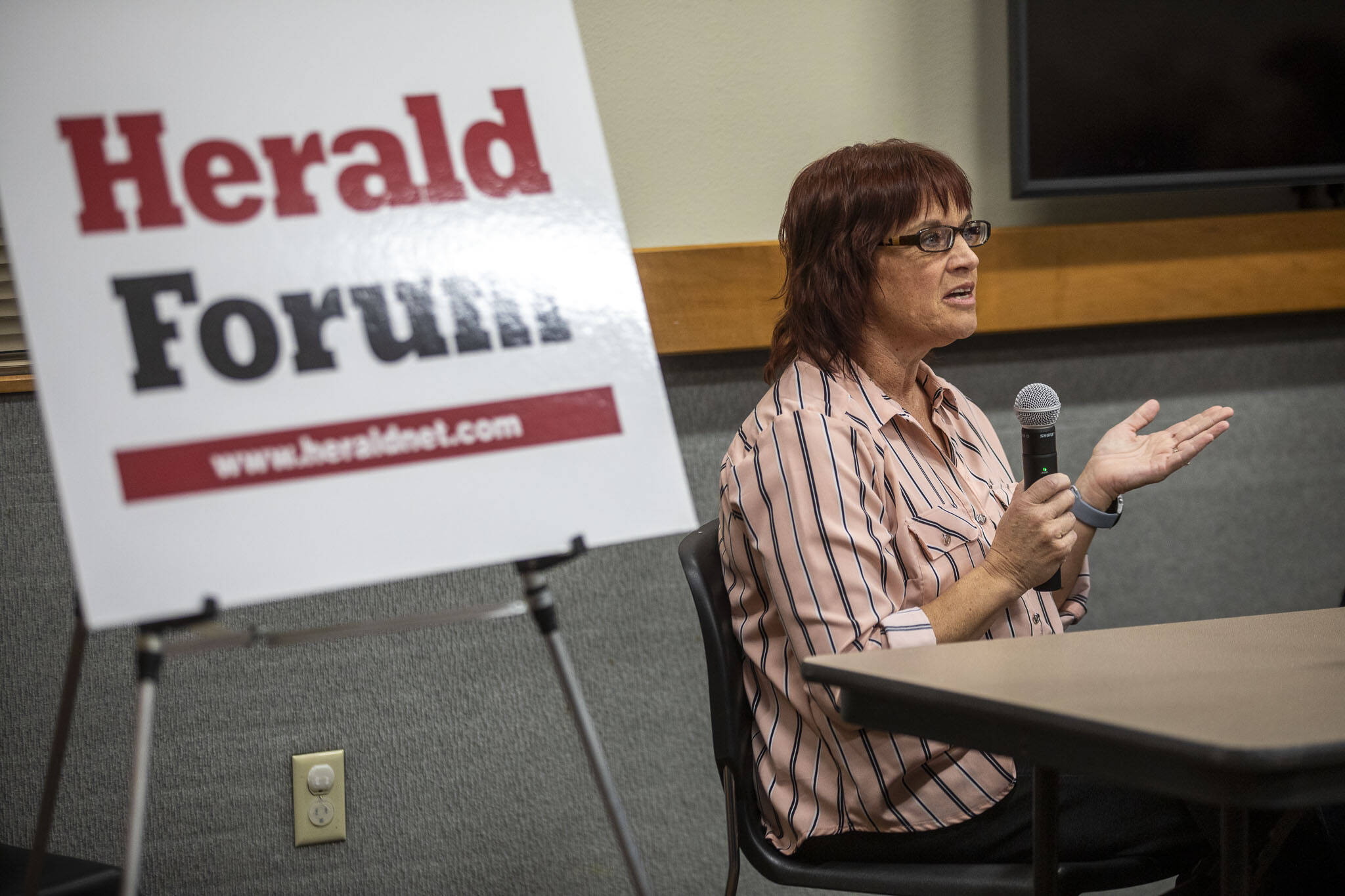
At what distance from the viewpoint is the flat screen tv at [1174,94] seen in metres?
2.10

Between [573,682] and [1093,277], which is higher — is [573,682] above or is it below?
below

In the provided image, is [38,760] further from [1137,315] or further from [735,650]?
[1137,315]

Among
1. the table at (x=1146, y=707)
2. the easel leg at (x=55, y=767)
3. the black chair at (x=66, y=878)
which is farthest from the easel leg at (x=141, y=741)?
the table at (x=1146, y=707)

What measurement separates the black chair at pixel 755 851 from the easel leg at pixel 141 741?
2.06 feet

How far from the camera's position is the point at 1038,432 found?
1.34m

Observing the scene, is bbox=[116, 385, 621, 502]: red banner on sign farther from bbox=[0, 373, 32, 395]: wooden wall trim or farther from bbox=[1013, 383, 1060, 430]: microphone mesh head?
bbox=[0, 373, 32, 395]: wooden wall trim

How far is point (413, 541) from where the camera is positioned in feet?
3.08

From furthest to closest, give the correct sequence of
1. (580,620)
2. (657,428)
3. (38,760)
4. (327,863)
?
(580,620)
(327,863)
(38,760)
(657,428)

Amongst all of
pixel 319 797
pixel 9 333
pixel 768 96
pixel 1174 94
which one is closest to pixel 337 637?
pixel 319 797

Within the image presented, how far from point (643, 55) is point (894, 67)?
0.52 metres

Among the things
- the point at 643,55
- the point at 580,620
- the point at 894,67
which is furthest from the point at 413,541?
the point at 894,67

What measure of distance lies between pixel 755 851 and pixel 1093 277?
1.44 m

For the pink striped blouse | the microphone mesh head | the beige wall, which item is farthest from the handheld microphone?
the beige wall

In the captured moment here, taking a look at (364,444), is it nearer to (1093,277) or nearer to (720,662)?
(720,662)
